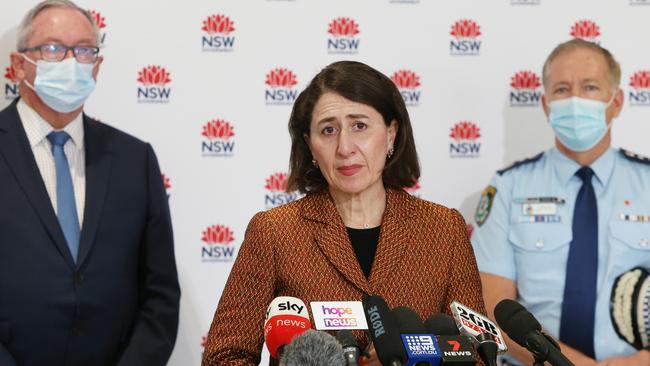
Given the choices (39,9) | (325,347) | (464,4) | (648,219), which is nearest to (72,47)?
(39,9)

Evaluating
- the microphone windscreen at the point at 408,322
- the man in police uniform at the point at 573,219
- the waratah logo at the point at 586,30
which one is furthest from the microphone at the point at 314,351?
the waratah logo at the point at 586,30

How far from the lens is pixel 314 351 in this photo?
1634mm

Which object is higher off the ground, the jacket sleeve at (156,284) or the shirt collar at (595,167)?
the shirt collar at (595,167)

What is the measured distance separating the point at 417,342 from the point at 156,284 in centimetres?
193

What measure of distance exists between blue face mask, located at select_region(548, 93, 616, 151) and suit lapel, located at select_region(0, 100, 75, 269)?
2051 mm

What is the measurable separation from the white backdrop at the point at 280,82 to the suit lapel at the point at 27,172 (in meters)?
0.54

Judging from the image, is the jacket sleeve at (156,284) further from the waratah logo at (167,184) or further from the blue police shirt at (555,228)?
the blue police shirt at (555,228)

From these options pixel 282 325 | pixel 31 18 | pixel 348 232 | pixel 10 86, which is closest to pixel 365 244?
pixel 348 232

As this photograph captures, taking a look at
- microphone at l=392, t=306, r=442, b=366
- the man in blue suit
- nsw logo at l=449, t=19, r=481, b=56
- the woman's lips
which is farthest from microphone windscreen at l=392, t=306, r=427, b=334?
nsw logo at l=449, t=19, r=481, b=56

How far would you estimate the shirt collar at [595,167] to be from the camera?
3.55 m

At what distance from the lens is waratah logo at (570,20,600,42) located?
4.06 m

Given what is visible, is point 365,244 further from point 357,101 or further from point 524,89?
point 524,89

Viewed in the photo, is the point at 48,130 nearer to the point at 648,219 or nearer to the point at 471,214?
Result: the point at 471,214

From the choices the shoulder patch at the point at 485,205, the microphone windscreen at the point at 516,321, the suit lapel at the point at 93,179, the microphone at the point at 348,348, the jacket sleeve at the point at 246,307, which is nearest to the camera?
the microphone at the point at 348,348
